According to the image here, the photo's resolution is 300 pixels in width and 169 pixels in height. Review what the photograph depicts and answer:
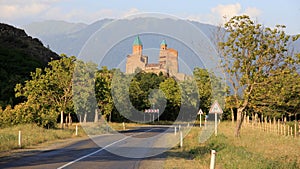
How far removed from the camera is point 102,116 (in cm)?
5378

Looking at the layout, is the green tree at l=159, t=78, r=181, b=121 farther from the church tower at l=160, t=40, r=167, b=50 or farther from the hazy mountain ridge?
the church tower at l=160, t=40, r=167, b=50

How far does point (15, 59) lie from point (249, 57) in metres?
60.5

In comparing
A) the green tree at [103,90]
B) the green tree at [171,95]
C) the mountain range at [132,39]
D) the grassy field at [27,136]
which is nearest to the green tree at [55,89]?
the grassy field at [27,136]

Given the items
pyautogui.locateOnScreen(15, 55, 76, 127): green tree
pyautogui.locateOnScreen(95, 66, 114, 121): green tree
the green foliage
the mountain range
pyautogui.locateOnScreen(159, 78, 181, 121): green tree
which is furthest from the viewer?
pyautogui.locateOnScreen(159, 78, 181, 121): green tree

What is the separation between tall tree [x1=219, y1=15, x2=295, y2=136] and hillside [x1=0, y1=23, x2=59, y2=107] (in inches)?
832

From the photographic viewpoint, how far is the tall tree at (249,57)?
3027 cm

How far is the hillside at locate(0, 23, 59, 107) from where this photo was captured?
60547 millimetres

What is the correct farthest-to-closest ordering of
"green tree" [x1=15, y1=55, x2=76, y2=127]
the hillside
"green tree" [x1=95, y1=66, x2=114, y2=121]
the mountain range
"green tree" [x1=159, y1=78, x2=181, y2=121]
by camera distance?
1. "green tree" [x1=159, y1=78, x2=181, y2=121]
2. the hillside
3. "green tree" [x1=95, y1=66, x2=114, y2=121]
4. "green tree" [x1=15, y1=55, x2=76, y2=127]
5. the mountain range

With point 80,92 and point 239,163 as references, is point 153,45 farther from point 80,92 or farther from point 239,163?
point 80,92

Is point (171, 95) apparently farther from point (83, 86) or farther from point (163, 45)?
point (163, 45)

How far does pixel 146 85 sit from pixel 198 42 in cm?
7331

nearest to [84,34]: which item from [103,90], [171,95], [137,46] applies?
[137,46]

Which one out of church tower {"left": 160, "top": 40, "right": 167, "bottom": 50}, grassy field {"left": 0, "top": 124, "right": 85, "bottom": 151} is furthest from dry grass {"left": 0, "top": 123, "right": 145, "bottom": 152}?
church tower {"left": 160, "top": 40, "right": 167, "bottom": 50}

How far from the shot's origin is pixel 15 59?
81188 mm
